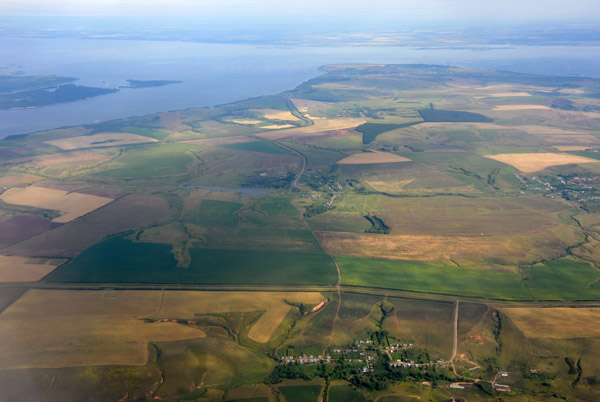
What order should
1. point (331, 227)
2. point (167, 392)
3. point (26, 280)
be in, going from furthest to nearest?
point (331, 227), point (26, 280), point (167, 392)

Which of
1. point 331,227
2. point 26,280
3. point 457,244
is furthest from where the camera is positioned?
point 331,227

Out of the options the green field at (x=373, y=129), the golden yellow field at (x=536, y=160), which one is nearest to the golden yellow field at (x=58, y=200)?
the green field at (x=373, y=129)

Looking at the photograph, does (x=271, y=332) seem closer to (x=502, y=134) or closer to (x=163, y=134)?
(x=163, y=134)

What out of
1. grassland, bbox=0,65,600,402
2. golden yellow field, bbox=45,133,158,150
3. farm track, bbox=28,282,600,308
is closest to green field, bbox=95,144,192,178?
grassland, bbox=0,65,600,402

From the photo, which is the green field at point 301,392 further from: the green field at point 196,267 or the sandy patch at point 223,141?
the sandy patch at point 223,141

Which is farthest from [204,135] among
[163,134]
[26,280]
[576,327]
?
[576,327]

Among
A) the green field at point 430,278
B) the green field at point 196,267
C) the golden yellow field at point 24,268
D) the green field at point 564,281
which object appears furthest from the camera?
the green field at point 196,267
